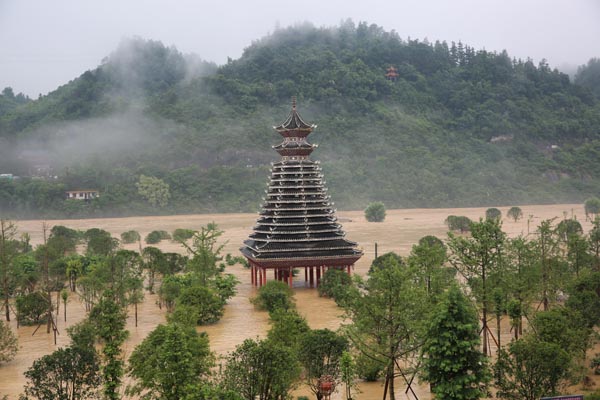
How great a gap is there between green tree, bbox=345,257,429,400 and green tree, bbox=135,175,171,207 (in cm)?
10355

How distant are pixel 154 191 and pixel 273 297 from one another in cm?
8837

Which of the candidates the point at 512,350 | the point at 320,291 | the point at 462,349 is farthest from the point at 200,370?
the point at 320,291

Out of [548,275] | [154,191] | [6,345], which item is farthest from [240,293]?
[154,191]

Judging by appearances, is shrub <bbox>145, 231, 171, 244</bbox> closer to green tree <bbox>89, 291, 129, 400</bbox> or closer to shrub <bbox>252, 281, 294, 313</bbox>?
shrub <bbox>252, 281, 294, 313</bbox>

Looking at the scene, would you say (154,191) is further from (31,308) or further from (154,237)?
(31,308)

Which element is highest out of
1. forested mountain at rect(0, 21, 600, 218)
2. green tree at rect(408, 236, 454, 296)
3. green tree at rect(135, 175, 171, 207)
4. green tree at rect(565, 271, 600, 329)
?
forested mountain at rect(0, 21, 600, 218)

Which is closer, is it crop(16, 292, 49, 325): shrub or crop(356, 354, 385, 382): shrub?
crop(356, 354, 385, 382): shrub

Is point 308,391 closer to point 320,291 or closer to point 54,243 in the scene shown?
point 320,291

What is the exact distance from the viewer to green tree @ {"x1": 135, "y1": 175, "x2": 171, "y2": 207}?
12088cm

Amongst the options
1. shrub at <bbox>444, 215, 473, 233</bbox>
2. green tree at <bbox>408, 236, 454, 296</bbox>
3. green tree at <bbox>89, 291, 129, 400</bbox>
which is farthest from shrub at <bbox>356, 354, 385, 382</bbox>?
shrub at <bbox>444, 215, 473, 233</bbox>

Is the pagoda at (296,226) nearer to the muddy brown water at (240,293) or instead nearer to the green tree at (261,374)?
the muddy brown water at (240,293)

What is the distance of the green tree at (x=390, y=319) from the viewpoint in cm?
2048

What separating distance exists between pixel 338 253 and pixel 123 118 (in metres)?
122

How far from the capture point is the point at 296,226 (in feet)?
148
